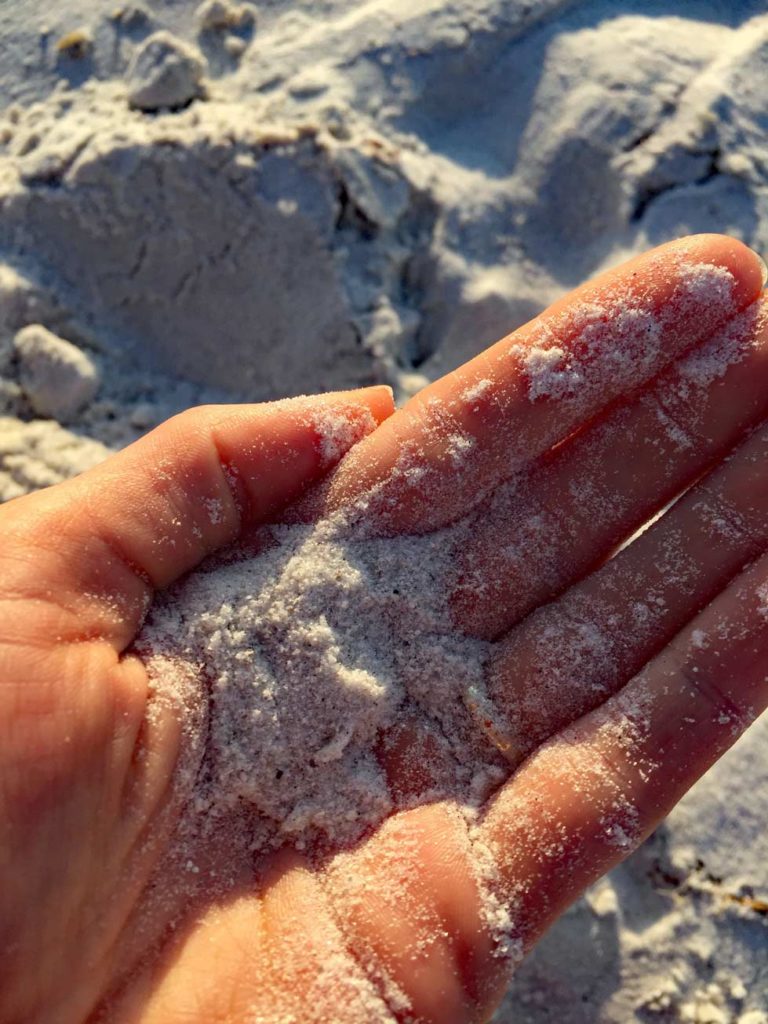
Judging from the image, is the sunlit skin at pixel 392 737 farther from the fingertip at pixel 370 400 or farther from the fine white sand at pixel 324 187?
the fine white sand at pixel 324 187

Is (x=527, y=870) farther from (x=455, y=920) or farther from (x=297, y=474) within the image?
(x=297, y=474)

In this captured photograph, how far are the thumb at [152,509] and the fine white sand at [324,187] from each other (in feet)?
2.72

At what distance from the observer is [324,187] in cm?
273

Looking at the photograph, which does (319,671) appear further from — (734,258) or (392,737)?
(734,258)

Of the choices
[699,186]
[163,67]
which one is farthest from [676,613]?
[163,67]

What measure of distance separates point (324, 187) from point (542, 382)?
1237mm

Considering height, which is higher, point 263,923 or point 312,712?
point 312,712

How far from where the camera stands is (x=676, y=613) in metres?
1.90

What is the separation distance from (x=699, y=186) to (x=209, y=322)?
1.71m

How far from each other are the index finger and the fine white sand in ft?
2.65

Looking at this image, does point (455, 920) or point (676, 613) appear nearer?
point (455, 920)

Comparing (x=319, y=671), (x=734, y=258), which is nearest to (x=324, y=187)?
(x=734, y=258)

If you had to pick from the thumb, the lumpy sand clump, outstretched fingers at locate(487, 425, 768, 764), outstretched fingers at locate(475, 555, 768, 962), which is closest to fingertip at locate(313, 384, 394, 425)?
the thumb

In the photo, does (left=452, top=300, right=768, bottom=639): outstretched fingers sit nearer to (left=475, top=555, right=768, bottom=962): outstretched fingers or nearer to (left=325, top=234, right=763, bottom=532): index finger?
(left=325, top=234, right=763, bottom=532): index finger
